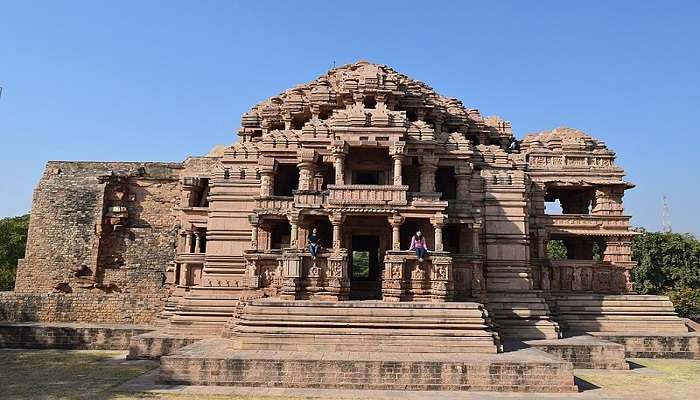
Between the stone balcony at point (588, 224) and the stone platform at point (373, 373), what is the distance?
13127 millimetres

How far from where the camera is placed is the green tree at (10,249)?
42750 mm

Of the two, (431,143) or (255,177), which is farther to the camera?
(255,177)

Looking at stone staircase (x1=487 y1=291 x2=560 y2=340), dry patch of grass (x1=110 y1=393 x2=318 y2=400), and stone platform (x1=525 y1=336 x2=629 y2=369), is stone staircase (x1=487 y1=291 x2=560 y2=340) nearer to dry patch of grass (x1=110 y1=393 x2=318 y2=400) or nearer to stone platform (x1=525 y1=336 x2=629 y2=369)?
stone platform (x1=525 y1=336 x2=629 y2=369)

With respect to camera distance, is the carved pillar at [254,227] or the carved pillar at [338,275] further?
the carved pillar at [254,227]

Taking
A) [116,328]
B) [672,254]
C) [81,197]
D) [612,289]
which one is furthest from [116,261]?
[672,254]

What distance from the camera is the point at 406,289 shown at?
17484mm

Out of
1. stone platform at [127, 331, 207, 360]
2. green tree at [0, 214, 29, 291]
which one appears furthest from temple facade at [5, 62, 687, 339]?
green tree at [0, 214, 29, 291]

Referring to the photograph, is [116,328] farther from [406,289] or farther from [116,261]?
[406,289]

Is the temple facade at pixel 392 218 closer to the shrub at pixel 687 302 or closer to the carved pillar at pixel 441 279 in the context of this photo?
the carved pillar at pixel 441 279

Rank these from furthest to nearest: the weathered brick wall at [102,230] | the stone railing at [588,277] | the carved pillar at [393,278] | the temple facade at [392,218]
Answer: the weathered brick wall at [102,230] → the stone railing at [588,277] → the temple facade at [392,218] → the carved pillar at [393,278]

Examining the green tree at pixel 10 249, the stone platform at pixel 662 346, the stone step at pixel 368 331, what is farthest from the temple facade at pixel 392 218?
the green tree at pixel 10 249

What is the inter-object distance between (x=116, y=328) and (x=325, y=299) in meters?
10.4

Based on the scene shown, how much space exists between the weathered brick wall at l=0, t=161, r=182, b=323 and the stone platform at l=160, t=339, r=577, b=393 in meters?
17.1

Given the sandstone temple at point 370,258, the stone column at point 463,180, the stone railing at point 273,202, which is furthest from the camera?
the stone column at point 463,180
